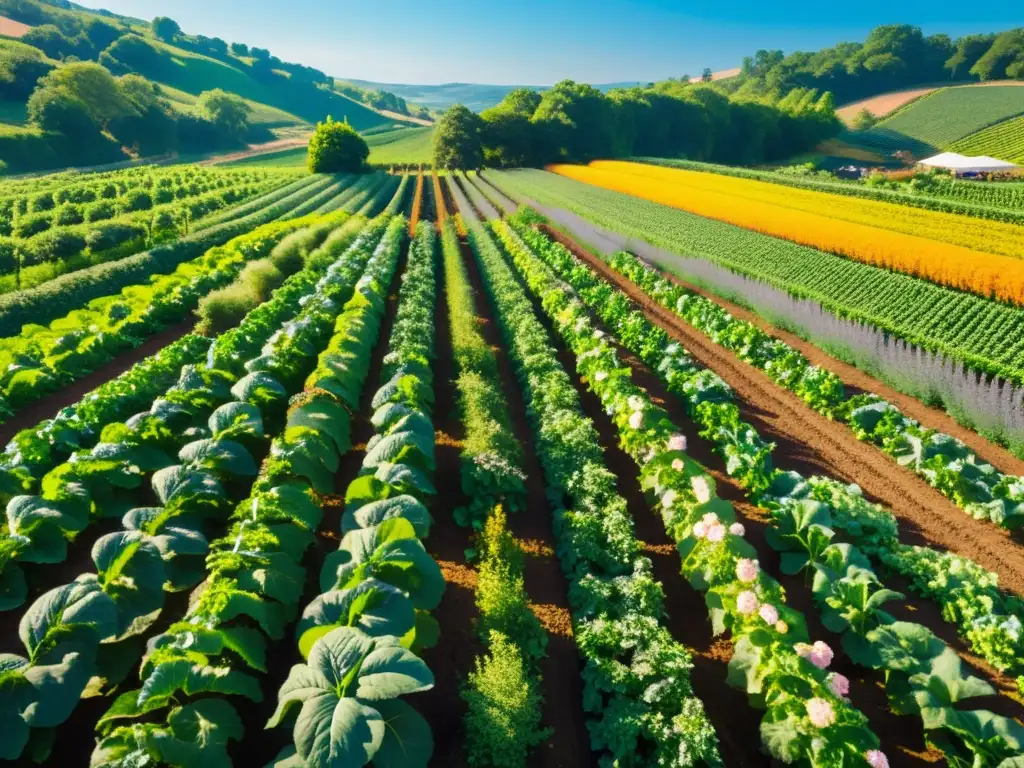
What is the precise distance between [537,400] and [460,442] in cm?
194

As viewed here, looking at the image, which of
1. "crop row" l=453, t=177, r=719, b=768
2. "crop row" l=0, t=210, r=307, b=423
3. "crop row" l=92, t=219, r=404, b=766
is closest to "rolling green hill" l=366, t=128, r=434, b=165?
"crop row" l=0, t=210, r=307, b=423

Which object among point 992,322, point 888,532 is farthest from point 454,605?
point 992,322

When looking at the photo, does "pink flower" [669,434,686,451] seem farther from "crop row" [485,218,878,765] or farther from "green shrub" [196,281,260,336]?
"green shrub" [196,281,260,336]

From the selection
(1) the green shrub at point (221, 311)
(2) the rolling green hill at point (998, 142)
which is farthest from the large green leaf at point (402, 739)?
(2) the rolling green hill at point (998, 142)

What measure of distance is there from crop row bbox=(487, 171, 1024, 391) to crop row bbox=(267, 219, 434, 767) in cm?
1384

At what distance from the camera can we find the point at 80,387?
1301 centimetres

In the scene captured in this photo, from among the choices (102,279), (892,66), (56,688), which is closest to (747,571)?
(56,688)

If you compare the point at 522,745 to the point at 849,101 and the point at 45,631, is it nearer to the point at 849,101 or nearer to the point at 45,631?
the point at 45,631

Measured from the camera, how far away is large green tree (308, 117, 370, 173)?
59.0 m

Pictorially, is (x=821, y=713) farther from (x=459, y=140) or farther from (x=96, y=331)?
(x=459, y=140)

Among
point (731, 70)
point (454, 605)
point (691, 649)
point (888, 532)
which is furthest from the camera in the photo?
point (731, 70)

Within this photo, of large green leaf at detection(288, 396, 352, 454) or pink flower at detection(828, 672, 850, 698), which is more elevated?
large green leaf at detection(288, 396, 352, 454)

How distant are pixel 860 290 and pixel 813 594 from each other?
14.8 meters

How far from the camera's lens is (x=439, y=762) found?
5285mm
